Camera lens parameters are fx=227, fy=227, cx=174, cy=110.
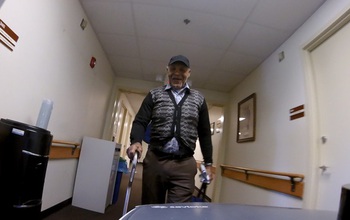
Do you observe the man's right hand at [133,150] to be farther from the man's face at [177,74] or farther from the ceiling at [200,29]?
the ceiling at [200,29]

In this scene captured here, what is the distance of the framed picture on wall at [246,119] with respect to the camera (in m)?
3.24

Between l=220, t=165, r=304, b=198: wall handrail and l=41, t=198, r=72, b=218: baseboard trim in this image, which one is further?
l=41, t=198, r=72, b=218: baseboard trim

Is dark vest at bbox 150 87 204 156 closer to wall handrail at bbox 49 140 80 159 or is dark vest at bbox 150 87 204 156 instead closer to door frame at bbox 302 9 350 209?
door frame at bbox 302 9 350 209

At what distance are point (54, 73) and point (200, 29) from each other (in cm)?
160

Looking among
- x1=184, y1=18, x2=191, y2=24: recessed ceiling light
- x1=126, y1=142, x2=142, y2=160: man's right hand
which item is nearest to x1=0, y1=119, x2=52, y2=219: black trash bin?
x1=126, y1=142, x2=142, y2=160: man's right hand

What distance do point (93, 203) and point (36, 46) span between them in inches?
80.7

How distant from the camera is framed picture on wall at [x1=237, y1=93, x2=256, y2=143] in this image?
324 cm

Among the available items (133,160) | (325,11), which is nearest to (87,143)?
(133,160)

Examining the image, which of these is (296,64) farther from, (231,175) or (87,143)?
(87,143)

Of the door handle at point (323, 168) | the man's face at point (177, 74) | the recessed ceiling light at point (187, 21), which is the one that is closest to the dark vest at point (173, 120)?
the man's face at point (177, 74)

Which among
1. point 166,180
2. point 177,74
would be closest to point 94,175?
point 166,180

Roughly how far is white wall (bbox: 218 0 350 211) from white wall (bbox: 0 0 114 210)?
7.57ft

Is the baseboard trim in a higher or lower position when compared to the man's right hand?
lower

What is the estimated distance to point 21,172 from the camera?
4.63 ft
